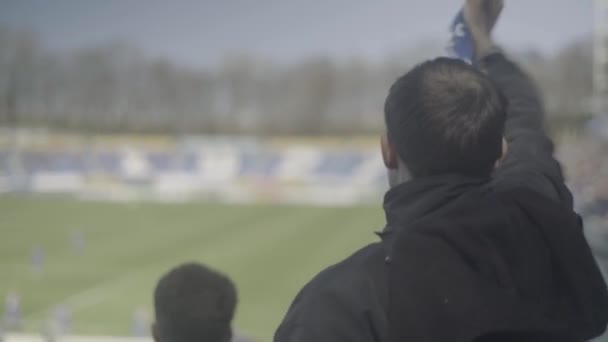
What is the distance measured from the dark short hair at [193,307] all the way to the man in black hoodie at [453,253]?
88cm

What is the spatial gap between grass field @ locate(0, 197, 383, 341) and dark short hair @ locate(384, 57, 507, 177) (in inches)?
330

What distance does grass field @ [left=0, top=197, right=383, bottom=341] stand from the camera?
36.5 feet

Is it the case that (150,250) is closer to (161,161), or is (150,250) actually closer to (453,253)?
(453,253)

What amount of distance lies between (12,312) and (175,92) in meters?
35.9

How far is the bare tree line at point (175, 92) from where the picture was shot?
122 ft

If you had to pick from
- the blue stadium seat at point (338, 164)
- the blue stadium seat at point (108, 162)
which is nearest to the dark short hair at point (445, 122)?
the blue stadium seat at point (108, 162)

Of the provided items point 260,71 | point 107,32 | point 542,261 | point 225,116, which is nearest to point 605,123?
point 542,261

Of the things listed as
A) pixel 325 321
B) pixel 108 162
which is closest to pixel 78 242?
pixel 108 162

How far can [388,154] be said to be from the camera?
1153 mm

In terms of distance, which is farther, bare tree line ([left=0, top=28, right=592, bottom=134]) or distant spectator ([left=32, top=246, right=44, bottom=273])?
bare tree line ([left=0, top=28, right=592, bottom=134])

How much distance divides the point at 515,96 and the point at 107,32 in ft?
190

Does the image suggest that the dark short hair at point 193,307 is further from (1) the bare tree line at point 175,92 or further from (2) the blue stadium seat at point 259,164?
(1) the bare tree line at point 175,92

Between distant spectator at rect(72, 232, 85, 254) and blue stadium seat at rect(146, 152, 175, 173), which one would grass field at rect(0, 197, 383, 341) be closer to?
distant spectator at rect(72, 232, 85, 254)

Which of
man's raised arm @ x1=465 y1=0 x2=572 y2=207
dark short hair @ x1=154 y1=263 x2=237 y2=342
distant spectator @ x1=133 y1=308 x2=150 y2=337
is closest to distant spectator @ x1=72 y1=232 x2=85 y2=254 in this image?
distant spectator @ x1=133 y1=308 x2=150 y2=337
